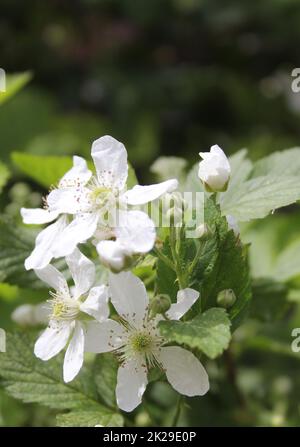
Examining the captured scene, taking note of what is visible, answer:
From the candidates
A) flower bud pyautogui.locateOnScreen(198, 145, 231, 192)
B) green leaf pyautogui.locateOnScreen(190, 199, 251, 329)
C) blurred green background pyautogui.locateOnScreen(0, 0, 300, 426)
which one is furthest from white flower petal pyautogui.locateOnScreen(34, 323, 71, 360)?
blurred green background pyautogui.locateOnScreen(0, 0, 300, 426)

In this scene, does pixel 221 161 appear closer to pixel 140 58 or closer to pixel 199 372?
pixel 199 372

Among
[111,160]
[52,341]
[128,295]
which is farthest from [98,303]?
[111,160]

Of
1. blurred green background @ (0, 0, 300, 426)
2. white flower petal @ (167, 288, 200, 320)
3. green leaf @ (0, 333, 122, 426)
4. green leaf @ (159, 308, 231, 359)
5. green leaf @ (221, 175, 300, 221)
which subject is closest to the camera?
green leaf @ (159, 308, 231, 359)

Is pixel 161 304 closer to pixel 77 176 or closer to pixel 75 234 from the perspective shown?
pixel 75 234

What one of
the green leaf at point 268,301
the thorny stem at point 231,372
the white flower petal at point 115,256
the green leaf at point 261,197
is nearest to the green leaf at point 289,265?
the green leaf at point 268,301

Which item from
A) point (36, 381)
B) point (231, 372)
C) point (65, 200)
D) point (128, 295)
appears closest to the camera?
point (128, 295)

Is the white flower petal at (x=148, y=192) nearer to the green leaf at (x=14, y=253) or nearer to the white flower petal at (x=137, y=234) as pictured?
the white flower petal at (x=137, y=234)

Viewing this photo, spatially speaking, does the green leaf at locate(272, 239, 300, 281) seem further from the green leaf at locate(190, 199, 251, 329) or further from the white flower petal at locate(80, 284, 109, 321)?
the white flower petal at locate(80, 284, 109, 321)
